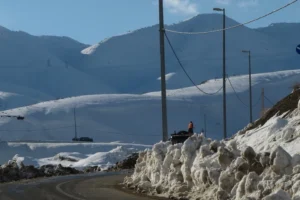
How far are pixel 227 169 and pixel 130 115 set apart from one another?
12152 cm

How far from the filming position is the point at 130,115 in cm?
13412

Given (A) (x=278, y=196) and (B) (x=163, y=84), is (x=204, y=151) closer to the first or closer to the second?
(A) (x=278, y=196)

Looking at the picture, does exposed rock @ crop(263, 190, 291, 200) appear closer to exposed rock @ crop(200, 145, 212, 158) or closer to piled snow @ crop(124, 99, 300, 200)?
piled snow @ crop(124, 99, 300, 200)

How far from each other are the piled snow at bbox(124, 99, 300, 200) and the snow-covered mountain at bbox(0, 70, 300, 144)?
297ft

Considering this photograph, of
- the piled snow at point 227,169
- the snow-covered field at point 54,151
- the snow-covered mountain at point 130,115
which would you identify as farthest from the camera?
the snow-covered mountain at point 130,115

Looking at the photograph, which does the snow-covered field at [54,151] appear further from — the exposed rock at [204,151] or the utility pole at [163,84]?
the exposed rock at [204,151]

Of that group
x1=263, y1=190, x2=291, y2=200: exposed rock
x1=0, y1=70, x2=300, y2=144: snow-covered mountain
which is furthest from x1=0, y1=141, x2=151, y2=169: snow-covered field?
x1=263, y1=190, x2=291, y2=200: exposed rock

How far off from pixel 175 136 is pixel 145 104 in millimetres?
103968

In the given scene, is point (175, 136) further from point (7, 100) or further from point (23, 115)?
point (7, 100)

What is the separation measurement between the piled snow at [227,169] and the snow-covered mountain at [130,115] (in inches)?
3569

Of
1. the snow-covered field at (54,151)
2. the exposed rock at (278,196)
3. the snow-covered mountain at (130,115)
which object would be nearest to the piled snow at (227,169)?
the exposed rock at (278,196)

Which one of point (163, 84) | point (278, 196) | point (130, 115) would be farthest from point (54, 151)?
point (278, 196)

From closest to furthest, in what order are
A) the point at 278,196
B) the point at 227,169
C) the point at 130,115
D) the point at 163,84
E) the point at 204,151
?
the point at 278,196 < the point at 227,169 < the point at 204,151 < the point at 163,84 < the point at 130,115

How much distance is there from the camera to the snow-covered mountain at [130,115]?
118062 mm
